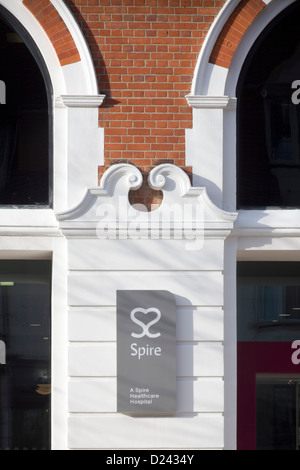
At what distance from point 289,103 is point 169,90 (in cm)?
126

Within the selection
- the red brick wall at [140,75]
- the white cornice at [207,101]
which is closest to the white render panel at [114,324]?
the red brick wall at [140,75]

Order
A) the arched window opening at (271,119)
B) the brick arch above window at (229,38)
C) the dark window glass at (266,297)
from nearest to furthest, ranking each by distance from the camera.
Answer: the brick arch above window at (229,38), the arched window opening at (271,119), the dark window glass at (266,297)

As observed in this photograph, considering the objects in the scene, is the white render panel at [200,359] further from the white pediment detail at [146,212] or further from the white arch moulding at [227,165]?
the white pediment detail at [146,212]

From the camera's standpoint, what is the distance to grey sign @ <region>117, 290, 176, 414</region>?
8.82 meters

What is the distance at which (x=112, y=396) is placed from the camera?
884 cm

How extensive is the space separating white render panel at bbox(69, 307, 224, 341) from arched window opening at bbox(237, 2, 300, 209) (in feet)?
4.13

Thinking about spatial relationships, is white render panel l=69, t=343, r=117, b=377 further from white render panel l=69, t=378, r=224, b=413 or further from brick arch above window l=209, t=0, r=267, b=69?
brick arch above window l=209, t=0, r=267, b=69

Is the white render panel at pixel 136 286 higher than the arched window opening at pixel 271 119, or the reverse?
the arched window opening at pixel 271 119

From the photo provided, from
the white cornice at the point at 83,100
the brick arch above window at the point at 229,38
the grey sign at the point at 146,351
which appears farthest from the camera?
the brick arch above window at the point at 229,38

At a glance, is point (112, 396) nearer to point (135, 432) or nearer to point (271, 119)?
point (135, 432)

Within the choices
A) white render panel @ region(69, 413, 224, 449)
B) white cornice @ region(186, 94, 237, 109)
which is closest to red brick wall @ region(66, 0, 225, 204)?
white cornice @ region(186, 94, 237, 109)

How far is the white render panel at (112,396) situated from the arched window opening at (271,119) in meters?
1.89

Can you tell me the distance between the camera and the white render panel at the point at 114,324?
8898 millimetres
